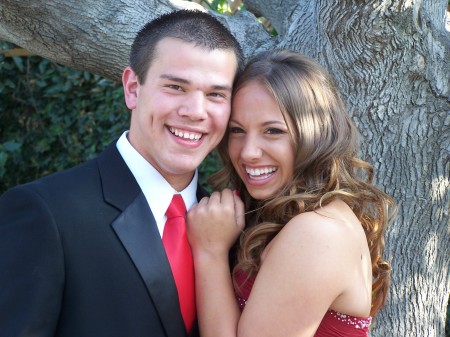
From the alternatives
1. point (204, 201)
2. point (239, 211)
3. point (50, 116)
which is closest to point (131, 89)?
point (204, 201)

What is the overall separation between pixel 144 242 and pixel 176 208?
26cm

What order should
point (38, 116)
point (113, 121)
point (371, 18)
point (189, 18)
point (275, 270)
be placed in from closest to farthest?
point (275, 270) → point (189, 18) → point (371, 18) → point (113, 121) → point (38, 116)

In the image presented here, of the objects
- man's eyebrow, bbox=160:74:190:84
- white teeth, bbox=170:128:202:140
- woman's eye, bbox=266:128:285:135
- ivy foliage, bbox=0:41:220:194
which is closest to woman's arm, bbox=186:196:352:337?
woman's eye, bbox=266:128:285:135

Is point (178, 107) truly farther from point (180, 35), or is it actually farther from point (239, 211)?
point (239, 211)

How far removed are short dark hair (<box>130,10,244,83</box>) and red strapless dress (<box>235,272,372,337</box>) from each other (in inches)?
32.1

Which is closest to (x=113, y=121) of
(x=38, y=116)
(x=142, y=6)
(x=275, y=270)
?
(x=38, y=116)

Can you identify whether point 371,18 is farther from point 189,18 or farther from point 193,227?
point 193,227

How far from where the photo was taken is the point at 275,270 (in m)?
2.47

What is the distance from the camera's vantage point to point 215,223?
8.65 ft

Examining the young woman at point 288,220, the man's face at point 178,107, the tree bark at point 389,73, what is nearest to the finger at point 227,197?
the young woman at point 288,220

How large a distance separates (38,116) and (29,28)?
3.05 m

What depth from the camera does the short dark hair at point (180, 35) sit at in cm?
258

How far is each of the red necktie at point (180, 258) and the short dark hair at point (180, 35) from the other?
50cm

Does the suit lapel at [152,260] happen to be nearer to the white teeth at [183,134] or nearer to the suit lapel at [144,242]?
the suit lapel at [144,242]
